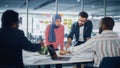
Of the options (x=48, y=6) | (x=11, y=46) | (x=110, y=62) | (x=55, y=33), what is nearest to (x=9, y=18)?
(x=11, y=46)

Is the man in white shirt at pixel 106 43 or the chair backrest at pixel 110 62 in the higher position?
the man in white shirt at pixel 106 43

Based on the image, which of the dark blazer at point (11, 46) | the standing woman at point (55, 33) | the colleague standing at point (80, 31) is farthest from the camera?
the colleague standing at point (80, 31)

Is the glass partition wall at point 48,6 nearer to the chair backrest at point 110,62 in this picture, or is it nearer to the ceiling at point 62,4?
the ceiling at point 62,4

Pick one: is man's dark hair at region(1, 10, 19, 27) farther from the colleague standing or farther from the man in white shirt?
the colleague standing

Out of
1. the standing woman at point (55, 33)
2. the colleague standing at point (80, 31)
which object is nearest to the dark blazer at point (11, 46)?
the standing woman at point (55, 33)

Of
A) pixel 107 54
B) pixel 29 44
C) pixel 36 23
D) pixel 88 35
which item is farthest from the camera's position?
pixel 36 23

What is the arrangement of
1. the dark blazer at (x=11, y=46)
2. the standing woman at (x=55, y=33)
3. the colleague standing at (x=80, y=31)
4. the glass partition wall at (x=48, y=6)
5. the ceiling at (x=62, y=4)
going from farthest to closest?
the ceiling at (x=62, y=4) < the glass partition wall at (x=48, y=6) < the colleague standing at (x=80, y=31) < the standing woman at (x=55, y=33) < the dark blazer at (x=11, y=46)


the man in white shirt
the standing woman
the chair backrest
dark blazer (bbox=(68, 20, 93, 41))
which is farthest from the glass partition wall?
the chair backrest

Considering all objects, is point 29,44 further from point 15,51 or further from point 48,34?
point 48,34

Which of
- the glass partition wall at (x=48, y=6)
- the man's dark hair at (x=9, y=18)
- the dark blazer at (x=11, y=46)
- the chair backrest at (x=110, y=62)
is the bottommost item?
the chair backrest at (x=110, y=62)

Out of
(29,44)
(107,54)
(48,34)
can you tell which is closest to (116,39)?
(107,54)

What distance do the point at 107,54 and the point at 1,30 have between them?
48.8 inches

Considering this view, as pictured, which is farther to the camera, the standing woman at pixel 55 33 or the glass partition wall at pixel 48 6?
the glass partition wall at pixel 48 6

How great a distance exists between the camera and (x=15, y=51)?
240 centimetres
